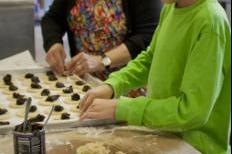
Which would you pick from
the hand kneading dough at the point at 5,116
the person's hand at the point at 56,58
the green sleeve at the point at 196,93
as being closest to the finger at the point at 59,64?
the person's hand at the point at 56,58

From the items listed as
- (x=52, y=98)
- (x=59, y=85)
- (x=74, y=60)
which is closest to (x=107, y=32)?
(x=74, y=60)

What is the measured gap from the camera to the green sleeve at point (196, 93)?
1.00 metres

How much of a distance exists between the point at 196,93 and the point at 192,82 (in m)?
0.03

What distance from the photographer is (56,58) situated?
175 centimetres

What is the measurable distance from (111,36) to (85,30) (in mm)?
106

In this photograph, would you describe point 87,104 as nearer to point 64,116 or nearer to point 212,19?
point 64,116

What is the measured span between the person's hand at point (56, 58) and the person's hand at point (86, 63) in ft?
0.24

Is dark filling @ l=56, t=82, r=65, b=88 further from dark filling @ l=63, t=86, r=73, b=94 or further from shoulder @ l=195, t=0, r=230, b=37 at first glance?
shoulder @ l=195, t=0, r=230, b=37

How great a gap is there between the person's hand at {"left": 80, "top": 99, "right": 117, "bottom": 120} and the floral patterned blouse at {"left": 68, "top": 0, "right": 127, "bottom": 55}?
0.58 m

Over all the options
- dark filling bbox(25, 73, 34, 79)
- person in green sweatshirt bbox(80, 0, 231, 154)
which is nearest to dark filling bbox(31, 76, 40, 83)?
dark filling bbox(25, 73, 34, 79)

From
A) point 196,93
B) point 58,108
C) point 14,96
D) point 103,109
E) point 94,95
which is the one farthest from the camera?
point 14,96

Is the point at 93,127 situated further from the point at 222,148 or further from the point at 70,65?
the point at 70,65

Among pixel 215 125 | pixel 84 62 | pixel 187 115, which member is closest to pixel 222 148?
pixel 215 125

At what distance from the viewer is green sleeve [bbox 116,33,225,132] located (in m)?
1.00
